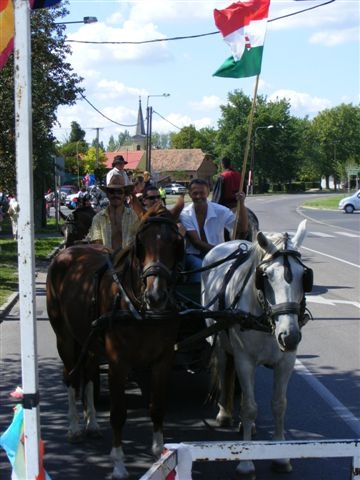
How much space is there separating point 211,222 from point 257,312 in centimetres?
217

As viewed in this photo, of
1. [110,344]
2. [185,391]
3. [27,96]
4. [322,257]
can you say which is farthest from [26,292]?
[322,257]

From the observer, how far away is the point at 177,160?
130125 millimetres

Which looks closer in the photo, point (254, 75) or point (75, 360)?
point (75, 360)

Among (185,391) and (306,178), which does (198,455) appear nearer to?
(185,391)

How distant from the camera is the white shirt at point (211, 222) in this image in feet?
23.4

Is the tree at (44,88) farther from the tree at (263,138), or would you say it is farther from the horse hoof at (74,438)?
the tree at (263,138)

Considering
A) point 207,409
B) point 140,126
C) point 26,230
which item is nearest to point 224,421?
point 207,409

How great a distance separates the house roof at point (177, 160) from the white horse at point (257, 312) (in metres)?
120

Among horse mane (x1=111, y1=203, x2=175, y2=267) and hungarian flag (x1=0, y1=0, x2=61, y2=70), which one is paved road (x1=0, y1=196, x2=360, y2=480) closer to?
horse mane (x1=111, y1=203, x2=175, y2=267)

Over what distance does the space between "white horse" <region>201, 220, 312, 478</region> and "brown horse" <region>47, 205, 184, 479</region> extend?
57 cm

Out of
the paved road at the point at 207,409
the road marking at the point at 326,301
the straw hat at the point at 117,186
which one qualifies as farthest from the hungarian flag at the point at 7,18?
the road marking at the point at 326,301

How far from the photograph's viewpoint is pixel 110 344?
16.8 feet

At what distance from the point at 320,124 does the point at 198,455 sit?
478 ft

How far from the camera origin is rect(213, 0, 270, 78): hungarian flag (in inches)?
295
